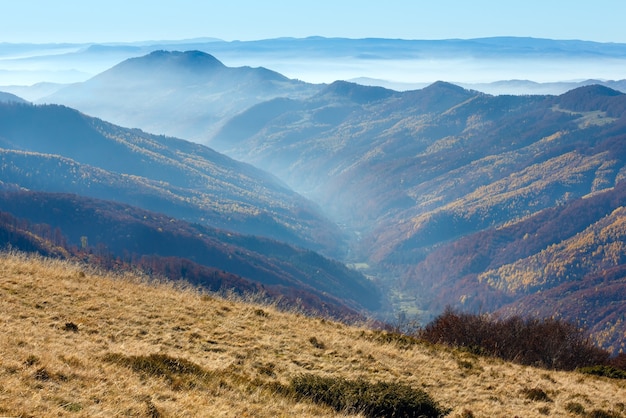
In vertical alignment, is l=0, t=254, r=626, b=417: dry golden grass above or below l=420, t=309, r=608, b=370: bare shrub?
above

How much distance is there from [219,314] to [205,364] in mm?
6472

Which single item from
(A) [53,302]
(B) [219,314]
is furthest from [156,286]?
(A) [53,302]

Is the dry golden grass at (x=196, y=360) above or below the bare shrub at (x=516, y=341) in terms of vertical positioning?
above

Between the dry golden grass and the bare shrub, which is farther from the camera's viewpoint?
the bare shrub

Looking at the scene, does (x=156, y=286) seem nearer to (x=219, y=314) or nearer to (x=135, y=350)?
(x=219, y=314)

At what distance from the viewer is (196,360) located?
17.7 metres

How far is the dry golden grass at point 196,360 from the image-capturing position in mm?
13320

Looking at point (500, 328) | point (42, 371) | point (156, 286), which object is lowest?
point (500, 328)

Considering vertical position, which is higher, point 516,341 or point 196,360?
point 196,360

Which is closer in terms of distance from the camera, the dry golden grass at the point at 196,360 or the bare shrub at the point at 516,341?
the dry golden grass at the point at 196,360

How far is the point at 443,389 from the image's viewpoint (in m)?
19.0

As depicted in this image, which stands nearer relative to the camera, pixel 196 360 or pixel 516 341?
pixel 196 360

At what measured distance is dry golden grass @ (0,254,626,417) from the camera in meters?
13.3

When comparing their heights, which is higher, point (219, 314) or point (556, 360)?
point (219, 314)
